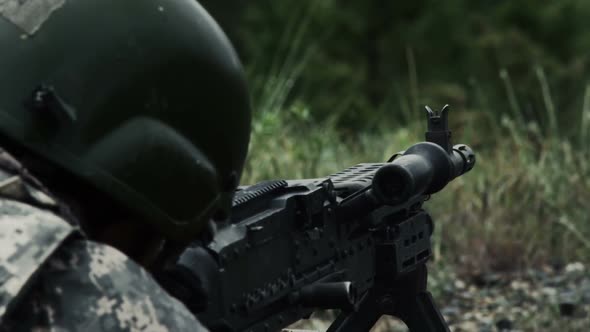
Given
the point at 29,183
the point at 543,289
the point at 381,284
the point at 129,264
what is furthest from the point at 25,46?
the point at 543,289

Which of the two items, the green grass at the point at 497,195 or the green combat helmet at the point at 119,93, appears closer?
the green combat helmet at the point at 119,93

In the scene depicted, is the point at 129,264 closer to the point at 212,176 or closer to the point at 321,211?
the point at 212,176

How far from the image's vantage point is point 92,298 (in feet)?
7.38

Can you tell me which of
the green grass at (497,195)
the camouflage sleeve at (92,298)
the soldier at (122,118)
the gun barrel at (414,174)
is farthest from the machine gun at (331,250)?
the green grass at (497,195)

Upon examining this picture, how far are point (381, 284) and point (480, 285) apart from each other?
2.69 m

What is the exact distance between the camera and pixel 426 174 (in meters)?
3.90

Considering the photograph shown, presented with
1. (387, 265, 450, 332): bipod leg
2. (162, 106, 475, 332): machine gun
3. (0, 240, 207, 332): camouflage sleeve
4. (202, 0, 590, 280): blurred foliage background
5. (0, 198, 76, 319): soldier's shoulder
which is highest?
(0, 198, 76, 319): soldier's shoulder

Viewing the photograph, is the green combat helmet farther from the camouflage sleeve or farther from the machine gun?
the machine gun

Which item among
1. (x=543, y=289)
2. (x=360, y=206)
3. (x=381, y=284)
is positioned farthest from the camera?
(x=543, y=289)

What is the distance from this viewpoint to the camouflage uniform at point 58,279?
218 cm

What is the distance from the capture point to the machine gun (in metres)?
3.40

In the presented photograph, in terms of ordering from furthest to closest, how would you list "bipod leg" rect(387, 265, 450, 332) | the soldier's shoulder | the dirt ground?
the dirt ground → "bipod leg" rect(387, 265, 450, 332) → the soldier's shoulder

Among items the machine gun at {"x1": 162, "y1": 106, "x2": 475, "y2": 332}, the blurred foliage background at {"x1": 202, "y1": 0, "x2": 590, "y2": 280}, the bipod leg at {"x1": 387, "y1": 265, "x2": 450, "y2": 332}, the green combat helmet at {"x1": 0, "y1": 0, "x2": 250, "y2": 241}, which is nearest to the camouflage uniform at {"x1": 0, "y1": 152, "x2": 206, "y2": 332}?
the green combat helmet at {"x1": 0, "y1": 0, "x2": 250, "y2": 241}

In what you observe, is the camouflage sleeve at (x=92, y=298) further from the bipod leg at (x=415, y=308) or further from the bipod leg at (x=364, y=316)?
the bipod leg at (x=415, y=308)
